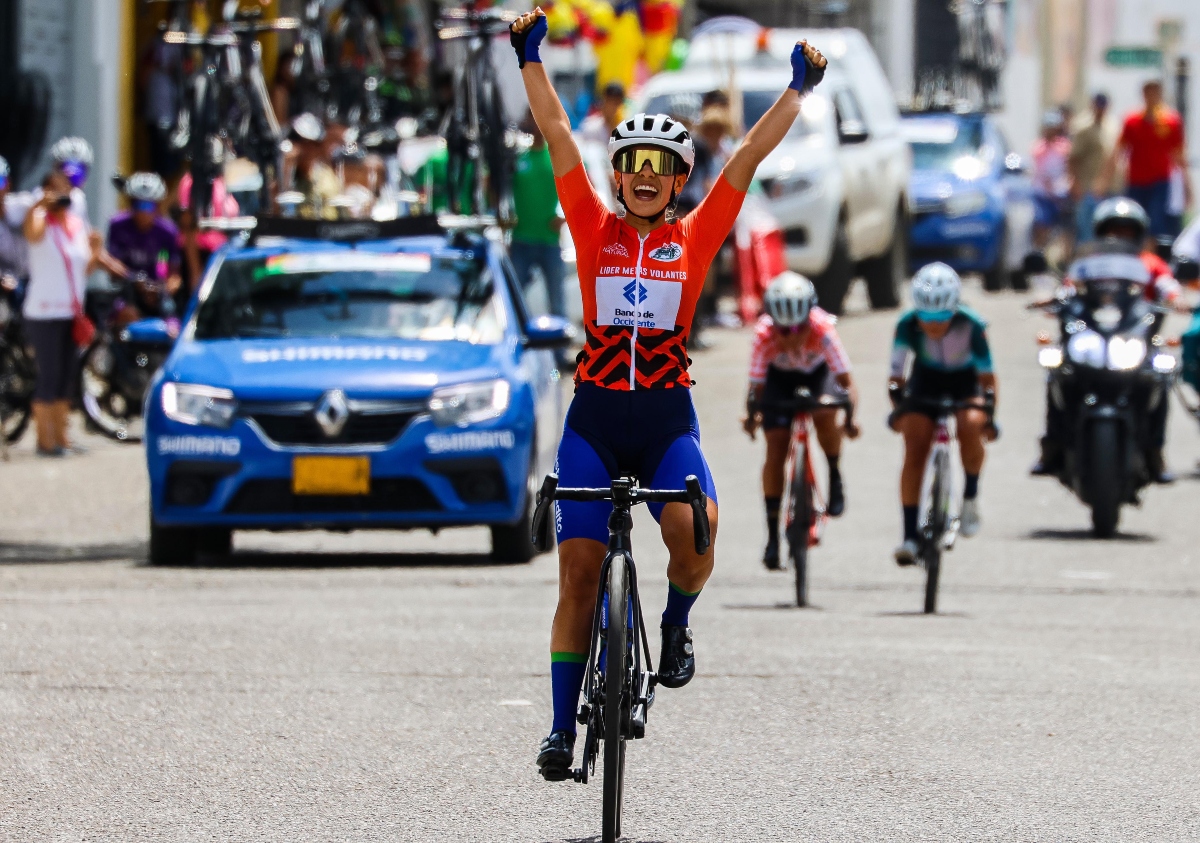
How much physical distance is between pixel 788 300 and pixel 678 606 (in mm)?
5356

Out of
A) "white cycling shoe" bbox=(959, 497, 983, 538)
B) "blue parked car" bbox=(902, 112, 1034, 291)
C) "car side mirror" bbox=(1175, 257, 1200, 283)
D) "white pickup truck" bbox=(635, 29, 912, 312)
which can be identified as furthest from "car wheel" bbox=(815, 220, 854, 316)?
"white cycling shoe" bbox=(959, 497, 983, 538)

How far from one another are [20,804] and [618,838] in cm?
174

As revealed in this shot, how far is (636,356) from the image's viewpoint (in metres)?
7.14

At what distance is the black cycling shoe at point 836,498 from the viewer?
13.2m

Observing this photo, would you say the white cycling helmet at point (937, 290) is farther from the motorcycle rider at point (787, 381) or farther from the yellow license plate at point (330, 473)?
the yellow license plate at point (330, 473)

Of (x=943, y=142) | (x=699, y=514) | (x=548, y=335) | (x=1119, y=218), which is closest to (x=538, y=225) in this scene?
(x=1119, y=218)

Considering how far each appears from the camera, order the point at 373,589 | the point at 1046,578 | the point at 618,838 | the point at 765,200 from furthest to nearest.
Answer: the point at 765,200 < the point at 1046,578 < the point at 373,589 < the point at 618,838

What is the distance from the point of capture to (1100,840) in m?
6.87

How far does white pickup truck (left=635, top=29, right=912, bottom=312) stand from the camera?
2405 cm

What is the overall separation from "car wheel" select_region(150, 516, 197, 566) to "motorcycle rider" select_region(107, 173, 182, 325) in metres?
6.03

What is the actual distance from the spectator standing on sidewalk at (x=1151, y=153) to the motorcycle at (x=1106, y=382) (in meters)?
10.2

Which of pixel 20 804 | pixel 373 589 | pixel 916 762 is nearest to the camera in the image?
pixel 20 804

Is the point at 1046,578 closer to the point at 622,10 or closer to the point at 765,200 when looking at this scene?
the point at 765,200

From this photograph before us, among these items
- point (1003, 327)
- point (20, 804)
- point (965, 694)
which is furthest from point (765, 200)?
point (20, 804)
